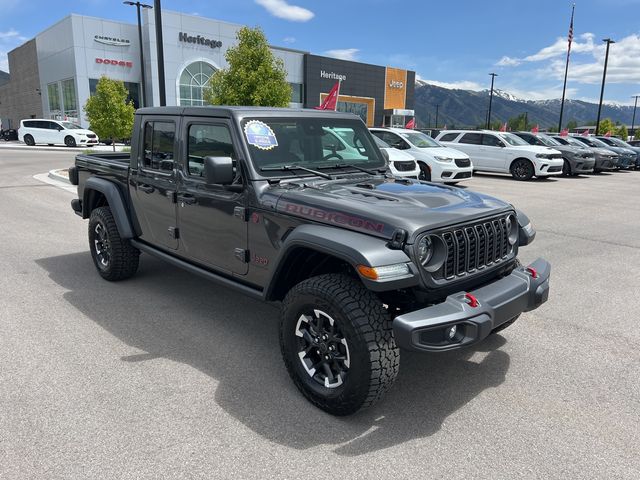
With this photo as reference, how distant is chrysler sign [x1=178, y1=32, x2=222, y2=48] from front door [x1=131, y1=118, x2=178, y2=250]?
42.1m

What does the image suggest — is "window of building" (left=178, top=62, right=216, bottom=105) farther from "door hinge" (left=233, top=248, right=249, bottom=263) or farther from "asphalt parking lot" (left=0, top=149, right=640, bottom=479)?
"door hinge" (left=233, top=248, right=249, bottom=263)

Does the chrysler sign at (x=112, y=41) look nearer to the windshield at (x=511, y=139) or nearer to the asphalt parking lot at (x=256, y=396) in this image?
the windshield at (x=511, y=139)

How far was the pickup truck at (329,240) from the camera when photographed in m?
2.81

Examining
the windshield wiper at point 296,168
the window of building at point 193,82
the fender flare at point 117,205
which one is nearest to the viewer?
the windshield wiper at point 296,168

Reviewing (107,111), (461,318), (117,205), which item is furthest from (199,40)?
(461,318)

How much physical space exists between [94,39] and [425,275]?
4516cm

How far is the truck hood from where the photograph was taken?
2957 millimetres

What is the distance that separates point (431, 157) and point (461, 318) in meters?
11.4

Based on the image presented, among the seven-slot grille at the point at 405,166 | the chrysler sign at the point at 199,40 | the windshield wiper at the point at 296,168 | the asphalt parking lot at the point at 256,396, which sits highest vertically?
the chrysler sign at the point at 199,40

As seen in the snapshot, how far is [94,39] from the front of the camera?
40500 millimetres

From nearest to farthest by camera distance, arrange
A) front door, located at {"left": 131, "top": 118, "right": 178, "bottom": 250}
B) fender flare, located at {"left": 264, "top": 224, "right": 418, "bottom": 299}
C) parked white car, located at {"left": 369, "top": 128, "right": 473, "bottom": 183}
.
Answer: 1. fender flare, located at {"left": 264, "top": 224, "right": 418, "bottom": 299}
2. front door, located at {"left": 131, "top": 118, "right": 178, "bottom": 250}
3. parked white car, located at {"left": 369, "top": 128, "right": 473, "bottom": 183}

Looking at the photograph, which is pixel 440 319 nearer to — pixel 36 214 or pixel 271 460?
pixel 271 460

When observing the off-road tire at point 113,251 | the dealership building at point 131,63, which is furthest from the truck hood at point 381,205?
the dealership building at point 131,63

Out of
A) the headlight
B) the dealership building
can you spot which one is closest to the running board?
the headlight
